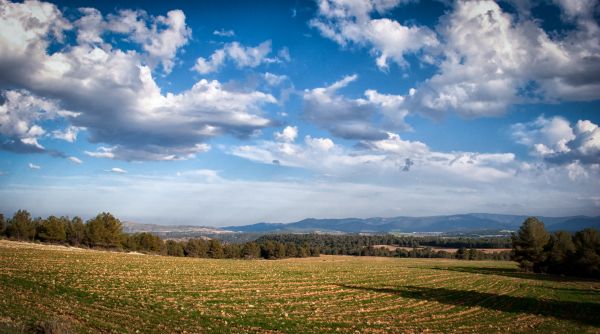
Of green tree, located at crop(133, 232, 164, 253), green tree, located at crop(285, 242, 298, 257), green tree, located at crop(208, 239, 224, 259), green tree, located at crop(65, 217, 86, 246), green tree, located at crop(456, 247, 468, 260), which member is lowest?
green tree, located at crop(456, 247, 468, 260)

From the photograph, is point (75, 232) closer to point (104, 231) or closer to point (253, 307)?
point (104, 231)

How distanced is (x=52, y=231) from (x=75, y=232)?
487cm

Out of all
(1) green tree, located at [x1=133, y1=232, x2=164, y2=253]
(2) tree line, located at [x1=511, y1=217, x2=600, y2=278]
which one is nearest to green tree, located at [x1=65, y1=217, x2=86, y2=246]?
(1) green tree, located at [x1=133, y1=232, x2=164, y2=253]

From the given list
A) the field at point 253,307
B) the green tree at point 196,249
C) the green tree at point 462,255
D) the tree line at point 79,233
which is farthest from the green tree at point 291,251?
the field at point 253,307

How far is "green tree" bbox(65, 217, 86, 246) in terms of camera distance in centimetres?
9049

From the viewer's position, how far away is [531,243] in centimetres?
7694

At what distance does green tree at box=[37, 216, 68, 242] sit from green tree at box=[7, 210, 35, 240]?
91.6 inches

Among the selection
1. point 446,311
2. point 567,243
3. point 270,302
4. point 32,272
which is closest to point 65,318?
point 270,302

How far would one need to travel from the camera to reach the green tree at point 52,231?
88.5 meters

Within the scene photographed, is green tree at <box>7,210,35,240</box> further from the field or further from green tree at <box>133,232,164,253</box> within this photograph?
the field

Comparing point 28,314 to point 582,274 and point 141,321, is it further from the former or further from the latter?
point 582,274

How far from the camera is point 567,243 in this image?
75312mm

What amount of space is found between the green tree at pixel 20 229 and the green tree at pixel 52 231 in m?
2.33

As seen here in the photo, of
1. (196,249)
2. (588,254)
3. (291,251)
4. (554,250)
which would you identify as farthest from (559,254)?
(196,249)
